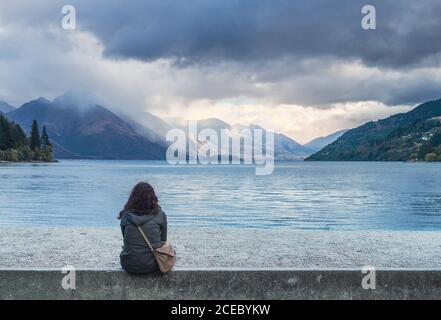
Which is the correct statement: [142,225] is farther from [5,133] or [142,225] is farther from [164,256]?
[5,133]

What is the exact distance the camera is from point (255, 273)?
34.1 ft

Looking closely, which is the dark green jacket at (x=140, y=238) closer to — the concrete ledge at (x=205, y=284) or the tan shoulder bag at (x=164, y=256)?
the tan shoulder bag at (x=164, y=256)

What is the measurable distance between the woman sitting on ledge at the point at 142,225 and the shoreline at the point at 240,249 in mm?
783

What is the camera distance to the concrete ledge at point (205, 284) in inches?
408

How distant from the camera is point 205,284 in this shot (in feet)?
34.2

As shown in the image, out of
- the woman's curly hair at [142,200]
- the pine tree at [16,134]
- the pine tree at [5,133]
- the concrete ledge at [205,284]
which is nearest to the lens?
the woman's curly hair at [142,200]

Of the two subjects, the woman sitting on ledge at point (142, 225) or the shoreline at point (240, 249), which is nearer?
the woman sitting on ledge at point (142, 225)

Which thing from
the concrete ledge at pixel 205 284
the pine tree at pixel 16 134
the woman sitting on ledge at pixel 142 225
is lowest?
the concrete ledge at pixel 205 284

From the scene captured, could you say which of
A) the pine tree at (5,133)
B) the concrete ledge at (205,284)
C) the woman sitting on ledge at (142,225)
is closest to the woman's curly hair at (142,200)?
the woman sitting on ledge at (142,225)

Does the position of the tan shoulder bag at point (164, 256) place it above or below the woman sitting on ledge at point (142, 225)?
below

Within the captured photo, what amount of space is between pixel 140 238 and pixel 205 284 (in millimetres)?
1541

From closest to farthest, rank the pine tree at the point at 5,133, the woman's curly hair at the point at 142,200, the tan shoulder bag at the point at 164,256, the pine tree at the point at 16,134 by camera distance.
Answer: the woman's curly hair at the point at 142,200 → the tan shoulder bag at the point at 164,256 → the pine tree at the point at 5,133 → the pine tree at the point at 16,134

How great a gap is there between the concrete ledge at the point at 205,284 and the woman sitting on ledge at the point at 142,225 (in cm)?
50

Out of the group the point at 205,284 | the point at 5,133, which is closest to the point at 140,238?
the point at 205,284
